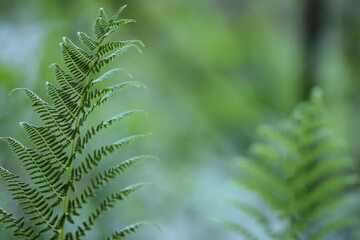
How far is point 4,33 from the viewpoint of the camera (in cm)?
182

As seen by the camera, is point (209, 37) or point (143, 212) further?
point (209, 37)

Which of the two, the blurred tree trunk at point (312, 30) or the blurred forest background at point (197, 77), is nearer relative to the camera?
the blurred forest background at point (197, 77)

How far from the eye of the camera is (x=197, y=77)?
2689 millimetres

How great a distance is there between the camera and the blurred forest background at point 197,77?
1.74 meters

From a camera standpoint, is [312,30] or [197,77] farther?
[312,30]

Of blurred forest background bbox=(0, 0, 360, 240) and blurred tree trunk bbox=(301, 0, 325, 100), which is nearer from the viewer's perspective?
blurred forest background bbox=(0, 0, 360, 240)

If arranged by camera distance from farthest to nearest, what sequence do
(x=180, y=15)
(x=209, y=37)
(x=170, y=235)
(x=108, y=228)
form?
1. (x=209, y=37)
2. (x=180, y=15)
3. (x=170, y=235)
4. (x=108, y=228)

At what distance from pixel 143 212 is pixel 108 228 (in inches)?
11.8

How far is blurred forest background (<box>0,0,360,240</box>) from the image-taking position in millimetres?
1744

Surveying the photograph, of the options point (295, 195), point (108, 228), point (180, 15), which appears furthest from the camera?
point (180, 15)

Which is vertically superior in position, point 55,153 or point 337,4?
point 337,4

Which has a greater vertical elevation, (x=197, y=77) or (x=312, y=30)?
(x=312, y=30)

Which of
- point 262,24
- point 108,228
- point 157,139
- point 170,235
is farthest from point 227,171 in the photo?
point 262,24

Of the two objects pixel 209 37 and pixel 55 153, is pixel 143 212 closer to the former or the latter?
pixel 55 153
